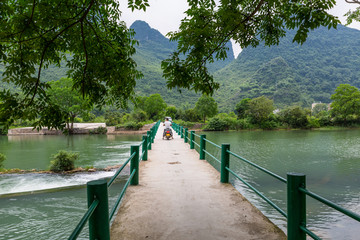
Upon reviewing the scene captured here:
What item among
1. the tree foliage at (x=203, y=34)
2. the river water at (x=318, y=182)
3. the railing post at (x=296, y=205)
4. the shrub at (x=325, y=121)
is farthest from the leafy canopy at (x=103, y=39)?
the shrub at (x=325, y=121)

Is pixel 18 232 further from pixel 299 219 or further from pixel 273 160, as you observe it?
pixel 273 160

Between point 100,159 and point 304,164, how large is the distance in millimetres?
14850

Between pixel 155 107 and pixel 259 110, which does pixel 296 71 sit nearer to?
pixel 259 110

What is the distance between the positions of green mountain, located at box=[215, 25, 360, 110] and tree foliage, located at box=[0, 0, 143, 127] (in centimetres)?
8962

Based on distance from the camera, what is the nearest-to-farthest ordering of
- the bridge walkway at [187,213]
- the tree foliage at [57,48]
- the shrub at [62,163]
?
the bridge walkway at [187,213] → the tree foliage at [57,48] → the shrub at [62,163]

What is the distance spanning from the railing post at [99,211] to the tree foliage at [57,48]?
1647 millimetres

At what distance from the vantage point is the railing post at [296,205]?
2.29 m

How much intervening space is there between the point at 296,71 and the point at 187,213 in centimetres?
12484

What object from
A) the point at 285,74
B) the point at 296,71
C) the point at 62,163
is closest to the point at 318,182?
the point at 62,163

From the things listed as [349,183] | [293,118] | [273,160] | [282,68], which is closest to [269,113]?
[293,118]

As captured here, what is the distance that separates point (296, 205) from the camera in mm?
2320

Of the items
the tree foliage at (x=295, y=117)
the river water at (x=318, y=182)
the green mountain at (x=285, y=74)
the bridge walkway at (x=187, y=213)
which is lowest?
the river water at (x=318, y=182)

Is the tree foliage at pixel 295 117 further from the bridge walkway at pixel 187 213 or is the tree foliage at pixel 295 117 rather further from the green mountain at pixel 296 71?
the bridge walkway at pixel 187 213

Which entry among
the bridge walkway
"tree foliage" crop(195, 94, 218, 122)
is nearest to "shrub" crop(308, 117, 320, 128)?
"tree foliage" crop(195, 94, 218, 122)
